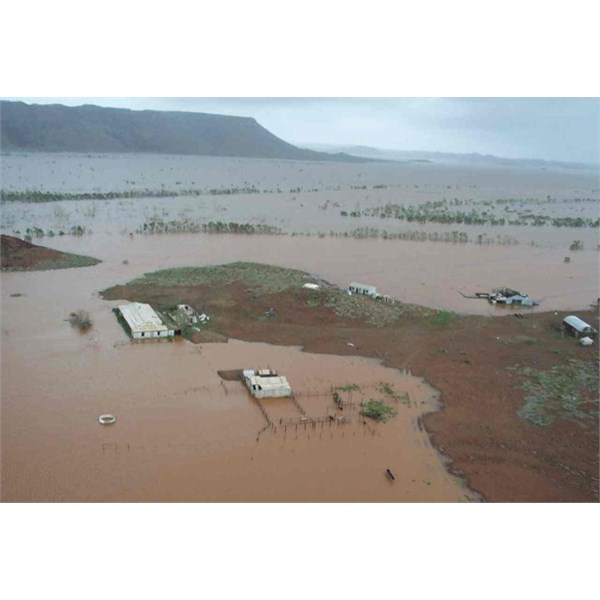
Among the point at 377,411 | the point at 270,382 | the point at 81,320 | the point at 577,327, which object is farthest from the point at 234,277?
the point at 577,327

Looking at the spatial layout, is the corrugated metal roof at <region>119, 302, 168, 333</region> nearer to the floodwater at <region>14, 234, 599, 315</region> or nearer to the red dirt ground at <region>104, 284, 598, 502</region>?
the red dirt ground at <region>104, 284, 598, 502</region>

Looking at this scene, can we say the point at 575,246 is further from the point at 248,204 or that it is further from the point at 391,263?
the point at 248,204

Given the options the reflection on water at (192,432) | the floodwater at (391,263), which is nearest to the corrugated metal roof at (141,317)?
the reflection on water at (192,432)

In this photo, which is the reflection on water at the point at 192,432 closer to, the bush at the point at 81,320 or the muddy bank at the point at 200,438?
the muddy bank at the point at 200,438

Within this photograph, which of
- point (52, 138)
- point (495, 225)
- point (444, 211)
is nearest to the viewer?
point (495, 225)

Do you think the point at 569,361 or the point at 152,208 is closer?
the point at 569,361

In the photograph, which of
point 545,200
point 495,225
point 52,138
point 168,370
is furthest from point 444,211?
point 52,138

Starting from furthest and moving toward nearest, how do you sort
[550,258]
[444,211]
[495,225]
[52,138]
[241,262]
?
[52,138] → [444,211] → [495,225] → [550,258] → [241,262]

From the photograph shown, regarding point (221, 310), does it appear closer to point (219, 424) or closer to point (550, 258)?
point (219, 424)
